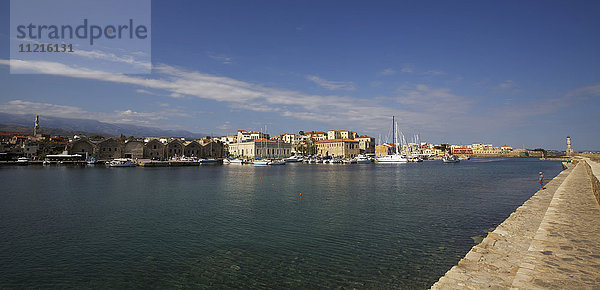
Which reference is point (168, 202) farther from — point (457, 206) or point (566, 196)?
point (566, 196)

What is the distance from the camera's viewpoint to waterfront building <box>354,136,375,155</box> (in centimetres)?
13800

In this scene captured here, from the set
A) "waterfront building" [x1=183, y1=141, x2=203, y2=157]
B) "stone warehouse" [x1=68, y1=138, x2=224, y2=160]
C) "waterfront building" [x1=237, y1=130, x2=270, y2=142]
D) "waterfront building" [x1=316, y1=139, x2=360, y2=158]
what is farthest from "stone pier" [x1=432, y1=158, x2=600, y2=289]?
"waterfront building" [x1=237, y1=130, x2=270, y2=142]

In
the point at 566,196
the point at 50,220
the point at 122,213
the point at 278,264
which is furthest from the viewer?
the point at 122,213

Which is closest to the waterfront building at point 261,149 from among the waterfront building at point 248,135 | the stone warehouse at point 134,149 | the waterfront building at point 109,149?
the waterfront building at point 248,135

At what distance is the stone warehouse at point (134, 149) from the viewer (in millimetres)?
87812

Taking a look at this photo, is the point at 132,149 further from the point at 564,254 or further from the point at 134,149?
the point at 564,254

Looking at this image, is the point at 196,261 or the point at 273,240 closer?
the point at 196,261

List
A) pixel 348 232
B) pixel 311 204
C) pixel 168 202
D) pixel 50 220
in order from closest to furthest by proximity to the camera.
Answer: pixel 348 232, pixel 50 220, pixel 311 204, pixel 168 202

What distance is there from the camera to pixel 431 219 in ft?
48.6

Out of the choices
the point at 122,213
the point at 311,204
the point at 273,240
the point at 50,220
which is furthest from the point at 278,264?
the point at 50,220

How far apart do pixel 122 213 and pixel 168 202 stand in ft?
13.3

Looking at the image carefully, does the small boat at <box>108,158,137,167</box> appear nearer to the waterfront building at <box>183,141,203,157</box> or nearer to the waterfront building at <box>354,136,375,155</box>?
the waterfront building at <box>183,141,203,157</box>

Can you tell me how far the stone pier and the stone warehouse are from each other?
99.5m

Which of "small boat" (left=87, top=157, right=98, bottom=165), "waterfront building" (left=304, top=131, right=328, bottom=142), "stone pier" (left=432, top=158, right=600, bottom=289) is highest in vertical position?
"waterfront building" (left=304, top=131, right=328, bottom=142)
